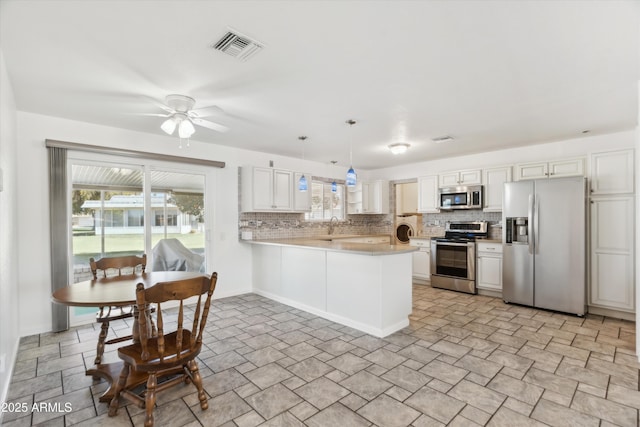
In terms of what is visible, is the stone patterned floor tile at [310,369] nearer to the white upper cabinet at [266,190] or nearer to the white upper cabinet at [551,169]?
the white upper cabinet at [266,190]

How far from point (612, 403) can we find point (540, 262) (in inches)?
96.5

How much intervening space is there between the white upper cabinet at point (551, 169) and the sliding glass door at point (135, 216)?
4942 millimetres

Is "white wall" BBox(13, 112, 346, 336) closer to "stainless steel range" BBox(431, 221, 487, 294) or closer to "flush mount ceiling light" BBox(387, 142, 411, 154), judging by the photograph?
"flush mount ceiling light" BBox(387, 142, 411, 154)

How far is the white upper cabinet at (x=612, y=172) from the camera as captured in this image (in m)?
3.89

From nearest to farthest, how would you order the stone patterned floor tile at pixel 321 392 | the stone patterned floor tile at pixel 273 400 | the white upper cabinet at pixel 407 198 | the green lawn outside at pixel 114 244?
the stone patterned floor tile at pixel 273 400 < the stone patterned floor tile at pixel 321 392 < the green lawn outside at pixel 114 244 < the white upper cabinet at pixel 407 198

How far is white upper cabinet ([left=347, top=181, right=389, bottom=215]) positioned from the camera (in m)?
6.89

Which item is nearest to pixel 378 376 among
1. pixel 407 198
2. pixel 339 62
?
pixel 339 62

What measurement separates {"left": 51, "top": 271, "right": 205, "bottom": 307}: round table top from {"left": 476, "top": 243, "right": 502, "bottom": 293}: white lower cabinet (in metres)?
4.42

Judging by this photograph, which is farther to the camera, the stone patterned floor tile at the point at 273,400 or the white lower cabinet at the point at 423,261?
the white lower cabinet at the point at 423,261

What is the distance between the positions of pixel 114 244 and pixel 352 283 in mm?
3114

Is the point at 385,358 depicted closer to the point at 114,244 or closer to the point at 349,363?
the point at 349,363

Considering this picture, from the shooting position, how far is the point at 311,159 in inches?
241

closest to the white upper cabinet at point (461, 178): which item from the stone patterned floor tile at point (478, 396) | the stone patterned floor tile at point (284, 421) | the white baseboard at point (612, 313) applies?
the white baseboard at point (612, 313)

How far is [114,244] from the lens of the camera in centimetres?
409
